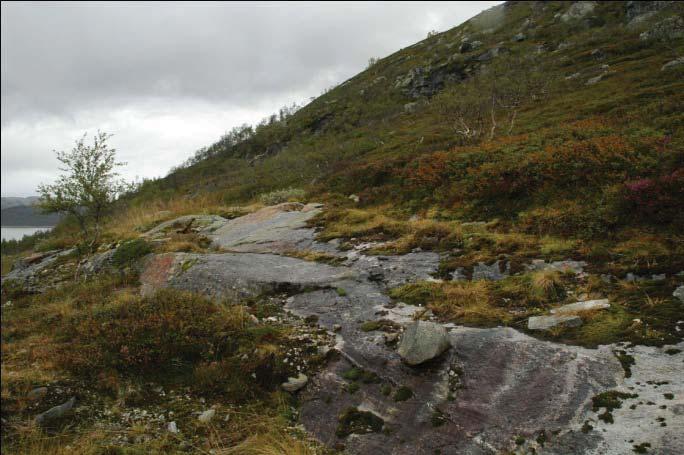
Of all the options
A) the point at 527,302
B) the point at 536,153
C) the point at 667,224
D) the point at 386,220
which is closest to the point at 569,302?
the point at 527,302

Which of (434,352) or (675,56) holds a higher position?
(675,56)

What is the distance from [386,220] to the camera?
41.2 feet

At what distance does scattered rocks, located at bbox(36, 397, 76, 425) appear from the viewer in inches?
196

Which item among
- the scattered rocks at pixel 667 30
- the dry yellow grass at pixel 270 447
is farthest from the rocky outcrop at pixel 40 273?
the scattered rocks at pixel 667 30

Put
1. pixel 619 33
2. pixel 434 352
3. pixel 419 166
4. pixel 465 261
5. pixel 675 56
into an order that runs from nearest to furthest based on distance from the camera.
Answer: pixel 434 352, pixel 465 261, pixel 419 166, pixel 675 56, pixel 619 33

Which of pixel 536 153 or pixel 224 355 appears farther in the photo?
pixel 536 153

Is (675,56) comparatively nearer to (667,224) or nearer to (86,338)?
(667,224)

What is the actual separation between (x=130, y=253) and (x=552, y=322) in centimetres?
1221

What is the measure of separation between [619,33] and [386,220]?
164 feet

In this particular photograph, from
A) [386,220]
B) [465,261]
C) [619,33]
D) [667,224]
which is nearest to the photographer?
[667,224]

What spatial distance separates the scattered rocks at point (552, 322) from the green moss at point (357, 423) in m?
2.72

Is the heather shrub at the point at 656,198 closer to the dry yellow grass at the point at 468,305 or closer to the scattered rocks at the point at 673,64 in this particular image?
the dry yellow grass at the point at 468,305

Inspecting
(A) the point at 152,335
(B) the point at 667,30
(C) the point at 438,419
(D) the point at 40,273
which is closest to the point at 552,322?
(C) the point at 438,419

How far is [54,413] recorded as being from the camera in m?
5.11
